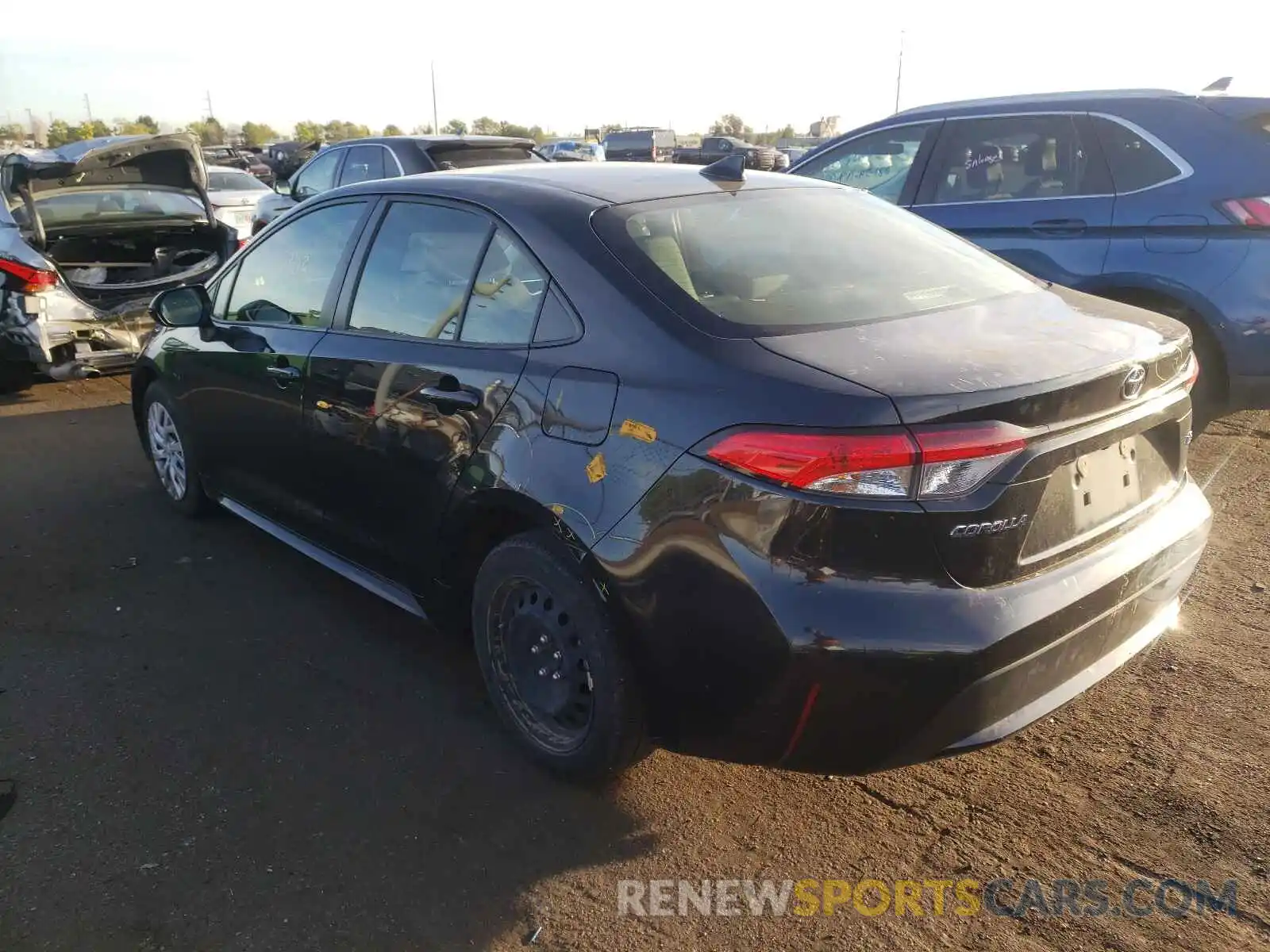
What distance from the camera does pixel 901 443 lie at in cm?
216

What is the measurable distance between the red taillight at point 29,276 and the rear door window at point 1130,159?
258 inches

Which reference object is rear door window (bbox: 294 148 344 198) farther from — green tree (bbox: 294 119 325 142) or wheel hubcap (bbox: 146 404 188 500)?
green tree (bbox: 294 119 325 142)

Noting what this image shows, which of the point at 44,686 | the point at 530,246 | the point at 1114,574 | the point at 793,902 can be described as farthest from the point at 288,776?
the point at 1114,574

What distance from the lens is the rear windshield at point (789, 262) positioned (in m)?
2.68

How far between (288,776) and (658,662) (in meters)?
1.26

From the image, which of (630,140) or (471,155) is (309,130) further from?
(471,155)

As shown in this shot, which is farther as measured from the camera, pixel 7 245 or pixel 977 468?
pixel 7 245

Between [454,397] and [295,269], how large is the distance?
4.66 ft

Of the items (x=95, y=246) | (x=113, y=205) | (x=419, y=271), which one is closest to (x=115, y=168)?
(x=113, y=205)

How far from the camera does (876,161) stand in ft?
21.8

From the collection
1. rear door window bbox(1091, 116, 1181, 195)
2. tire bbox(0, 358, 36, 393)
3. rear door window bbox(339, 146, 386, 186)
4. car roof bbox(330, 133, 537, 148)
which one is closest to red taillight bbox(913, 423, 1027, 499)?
rear door window bbox(1091, 116, 1181, 195)

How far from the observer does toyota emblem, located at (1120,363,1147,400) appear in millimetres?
2494

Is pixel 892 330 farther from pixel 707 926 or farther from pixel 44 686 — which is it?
pixel 44 686

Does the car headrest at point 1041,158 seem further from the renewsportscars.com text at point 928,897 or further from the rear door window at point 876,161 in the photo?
the renewsportscars.com text at point 928,897
